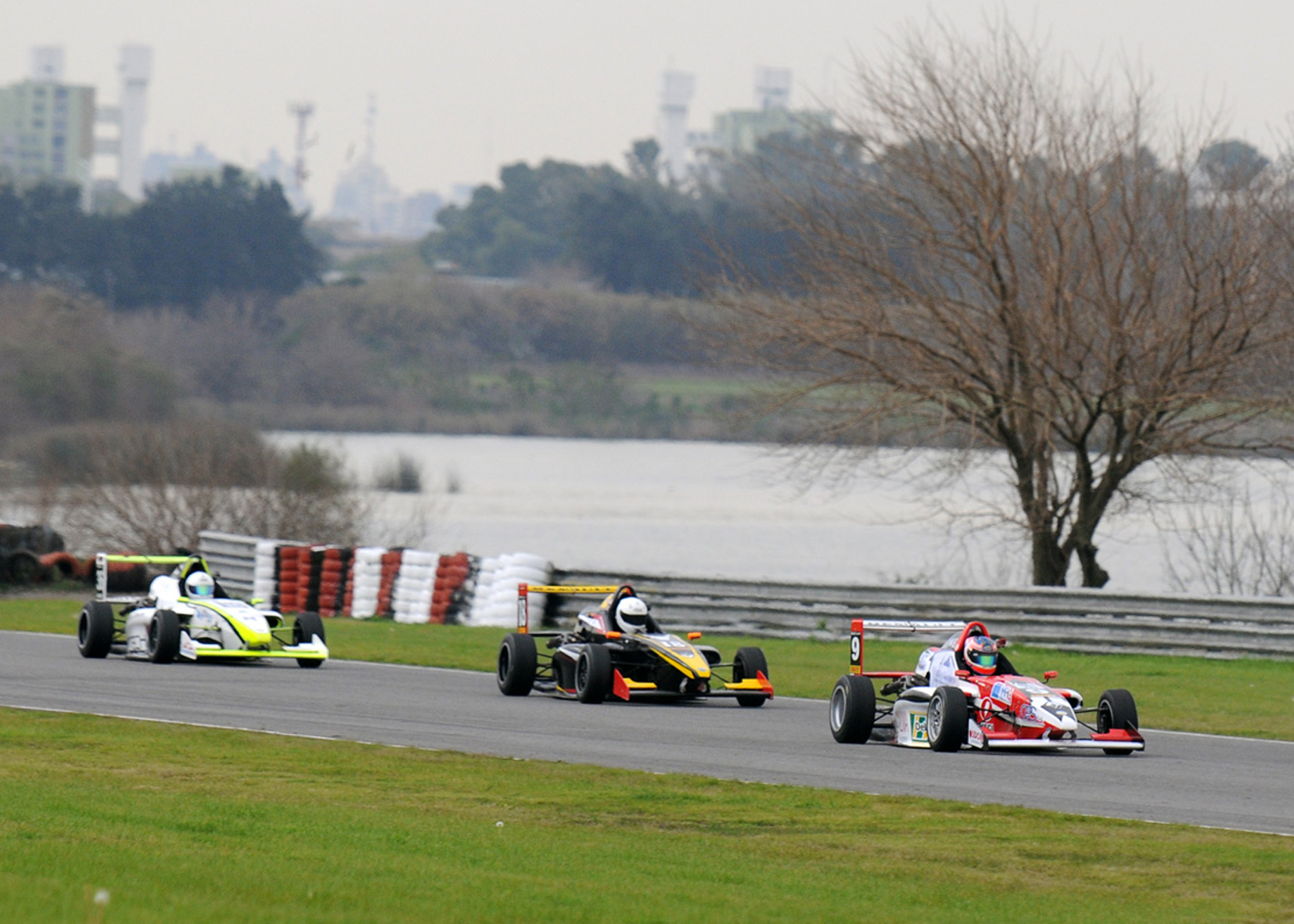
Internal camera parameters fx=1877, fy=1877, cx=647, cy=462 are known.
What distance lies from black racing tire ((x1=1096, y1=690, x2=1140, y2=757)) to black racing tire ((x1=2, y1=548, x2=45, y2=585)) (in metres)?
20.8

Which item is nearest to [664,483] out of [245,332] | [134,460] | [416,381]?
[416,381]

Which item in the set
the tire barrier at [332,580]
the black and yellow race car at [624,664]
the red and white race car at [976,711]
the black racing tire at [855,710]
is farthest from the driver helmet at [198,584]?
the black racing tire at [855,710]

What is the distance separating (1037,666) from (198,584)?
9.37m

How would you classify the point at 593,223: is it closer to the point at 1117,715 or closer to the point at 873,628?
Answer: the point at 873,628

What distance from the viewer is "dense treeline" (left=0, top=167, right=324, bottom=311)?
346 feet

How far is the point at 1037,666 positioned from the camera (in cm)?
2131

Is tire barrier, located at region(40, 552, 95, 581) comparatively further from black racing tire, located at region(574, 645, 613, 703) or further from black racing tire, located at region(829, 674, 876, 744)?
black racing tire, located at region(829, 674, 876, 744)

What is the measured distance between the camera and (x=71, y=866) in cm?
807

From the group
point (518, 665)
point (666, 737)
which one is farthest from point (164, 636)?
point (666, 737)

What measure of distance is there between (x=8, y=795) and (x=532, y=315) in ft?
330

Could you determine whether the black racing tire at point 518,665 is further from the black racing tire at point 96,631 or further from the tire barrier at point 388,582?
the tire barrier at point 388,582

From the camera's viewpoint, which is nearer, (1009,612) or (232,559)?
(1009,612)

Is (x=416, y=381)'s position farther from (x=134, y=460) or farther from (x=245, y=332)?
(x=134, y=460)

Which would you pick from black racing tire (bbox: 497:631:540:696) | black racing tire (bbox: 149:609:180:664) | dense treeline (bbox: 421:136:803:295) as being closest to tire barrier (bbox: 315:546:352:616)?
black racing tire (bbox: 149:609:180:664)
